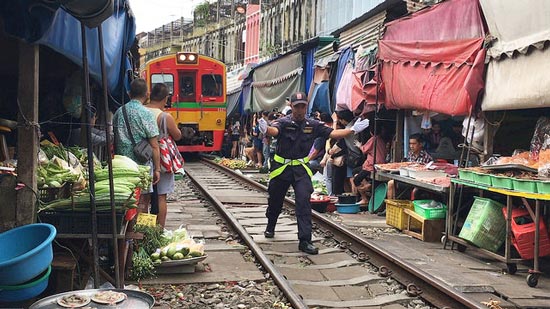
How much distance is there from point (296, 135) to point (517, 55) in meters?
2.86

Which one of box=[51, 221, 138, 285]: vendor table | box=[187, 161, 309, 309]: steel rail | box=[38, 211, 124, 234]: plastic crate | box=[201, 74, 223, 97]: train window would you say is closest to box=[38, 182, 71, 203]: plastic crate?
box=[38, 211, 124, 234]: plastic crate

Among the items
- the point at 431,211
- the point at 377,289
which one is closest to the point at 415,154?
the point at 431,211

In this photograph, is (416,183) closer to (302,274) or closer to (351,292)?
(302,274)

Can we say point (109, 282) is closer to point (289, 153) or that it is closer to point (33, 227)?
point (33, 227)

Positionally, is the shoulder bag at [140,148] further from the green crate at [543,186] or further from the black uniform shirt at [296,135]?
the green crate at [543,186]

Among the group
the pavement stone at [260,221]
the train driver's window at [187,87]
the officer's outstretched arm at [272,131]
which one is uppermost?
the train driver's window at [187,87]

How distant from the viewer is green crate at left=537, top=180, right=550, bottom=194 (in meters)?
6.26

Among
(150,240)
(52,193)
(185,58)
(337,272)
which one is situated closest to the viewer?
(52,193)

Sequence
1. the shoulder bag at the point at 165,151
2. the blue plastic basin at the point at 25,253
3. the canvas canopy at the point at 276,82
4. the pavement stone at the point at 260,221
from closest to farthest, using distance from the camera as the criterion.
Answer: the blue plastic basin at the point at 25,253 → the shoulder bag at the point at 165,151 → the pavement stone at the point at 260,221 → the canvas canopy at the point at 276,82

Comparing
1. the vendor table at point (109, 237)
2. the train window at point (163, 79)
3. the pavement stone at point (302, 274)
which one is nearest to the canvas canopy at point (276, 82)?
the train window at point (163, 79)

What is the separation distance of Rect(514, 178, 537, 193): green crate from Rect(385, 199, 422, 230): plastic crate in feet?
8.97

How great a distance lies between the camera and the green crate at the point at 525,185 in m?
6.46

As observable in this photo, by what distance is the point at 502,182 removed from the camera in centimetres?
702

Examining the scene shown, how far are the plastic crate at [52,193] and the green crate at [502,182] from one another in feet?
15.4
